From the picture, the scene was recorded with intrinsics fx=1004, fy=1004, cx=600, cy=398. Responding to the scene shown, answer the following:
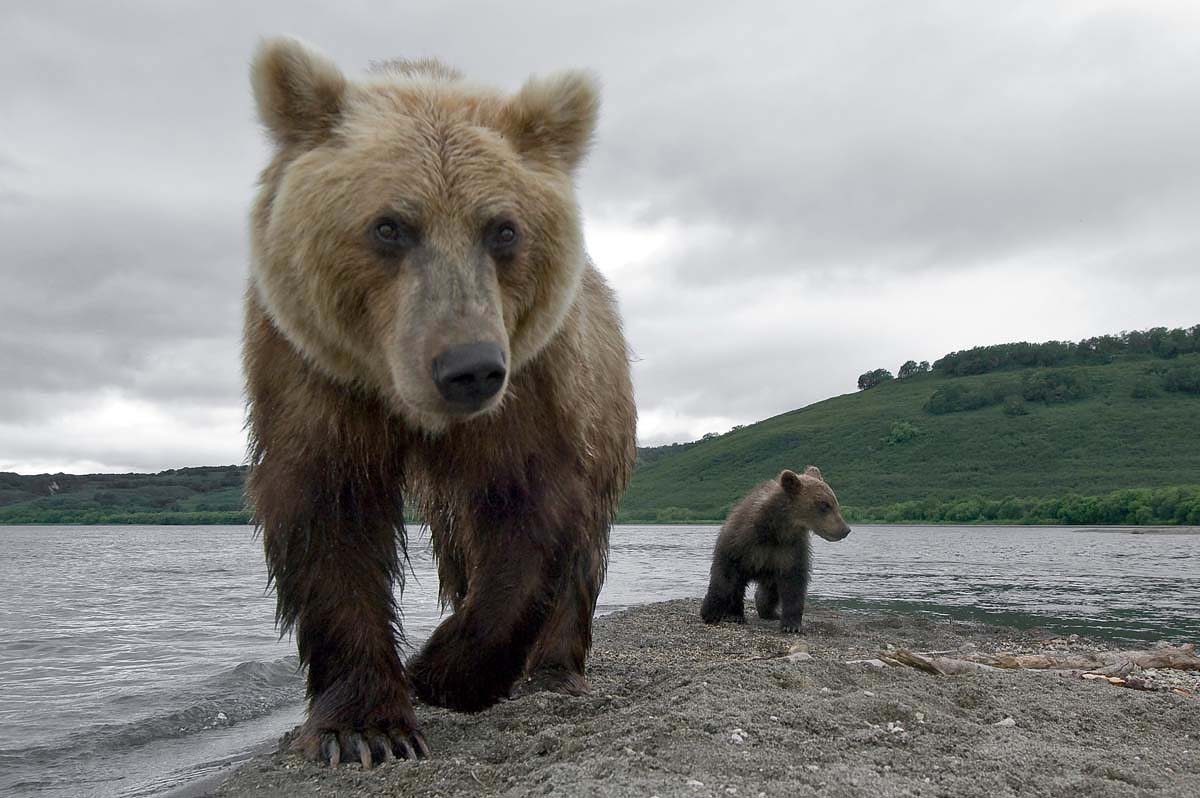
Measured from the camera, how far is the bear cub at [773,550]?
9492 mm

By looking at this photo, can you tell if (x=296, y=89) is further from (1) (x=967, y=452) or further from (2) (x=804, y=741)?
(1) (x=967, y=452)

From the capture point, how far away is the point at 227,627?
11086 millimetres

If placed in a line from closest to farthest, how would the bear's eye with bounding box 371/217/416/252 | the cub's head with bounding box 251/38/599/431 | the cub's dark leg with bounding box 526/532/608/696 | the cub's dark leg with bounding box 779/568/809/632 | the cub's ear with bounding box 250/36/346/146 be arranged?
1. the cub's head with bounding box 251/38/599/431
2. the bear's eye with bounding box 371/217/416/252
3. the cub's ear with bounding box 250/36/346/146
4. the cub's dark leg with bounding box 526/532/608/696
5. the cub's dark leg with bounding box 779/568/809/632

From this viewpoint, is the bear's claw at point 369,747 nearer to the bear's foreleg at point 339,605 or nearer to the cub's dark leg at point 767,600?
the bear's foreleg at point 339,605

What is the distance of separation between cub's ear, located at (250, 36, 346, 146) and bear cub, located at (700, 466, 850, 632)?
6.77 m

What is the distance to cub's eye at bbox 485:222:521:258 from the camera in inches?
134

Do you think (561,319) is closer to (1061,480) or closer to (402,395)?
(402,395)

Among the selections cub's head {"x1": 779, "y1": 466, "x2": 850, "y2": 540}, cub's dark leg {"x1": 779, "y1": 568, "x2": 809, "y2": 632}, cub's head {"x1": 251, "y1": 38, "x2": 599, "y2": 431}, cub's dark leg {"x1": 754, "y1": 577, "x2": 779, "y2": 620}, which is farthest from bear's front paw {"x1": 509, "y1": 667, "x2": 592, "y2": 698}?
cub's head {"x1": 779, "y1": 466, "x2": 850, "y2": 540}

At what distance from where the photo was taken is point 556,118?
12.7ft

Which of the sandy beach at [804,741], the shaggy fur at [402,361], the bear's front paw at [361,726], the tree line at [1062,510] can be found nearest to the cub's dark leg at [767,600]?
the sandy beach at [804,741]

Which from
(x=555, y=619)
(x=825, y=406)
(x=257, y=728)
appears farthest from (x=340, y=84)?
(x=825, y=406)

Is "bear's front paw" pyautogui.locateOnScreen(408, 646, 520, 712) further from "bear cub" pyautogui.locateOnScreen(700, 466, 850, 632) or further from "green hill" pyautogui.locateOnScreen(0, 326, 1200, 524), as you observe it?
"green hill" pyautogui.locateOnScreen(0, 326, 1200, 524)

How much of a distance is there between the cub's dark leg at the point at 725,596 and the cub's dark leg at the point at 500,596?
18.3 feet

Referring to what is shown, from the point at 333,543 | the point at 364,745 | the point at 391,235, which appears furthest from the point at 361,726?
the point at 391,235
